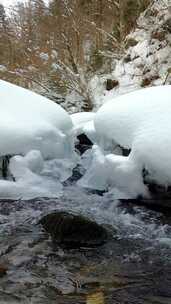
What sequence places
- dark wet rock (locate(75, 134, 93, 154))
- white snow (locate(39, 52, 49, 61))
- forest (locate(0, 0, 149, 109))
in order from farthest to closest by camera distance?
white snow (locate(39, 52, 49, 61))
forest (locate(0, 0, 149, 109))
dark wet rock (locate(75, 134, 93, 154))

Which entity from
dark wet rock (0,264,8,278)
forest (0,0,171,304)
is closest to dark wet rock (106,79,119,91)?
forest (0,0,171,304)

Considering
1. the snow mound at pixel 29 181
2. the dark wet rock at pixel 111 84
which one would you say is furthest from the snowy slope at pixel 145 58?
the snow mound at pixel 29 181

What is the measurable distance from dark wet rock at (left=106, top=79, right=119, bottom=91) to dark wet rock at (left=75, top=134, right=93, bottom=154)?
577 centimetres

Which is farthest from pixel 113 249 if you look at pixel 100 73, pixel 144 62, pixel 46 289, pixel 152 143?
pixel 100 73

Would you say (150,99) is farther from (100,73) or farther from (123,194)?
(100,73)

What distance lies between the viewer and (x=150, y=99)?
227 inches

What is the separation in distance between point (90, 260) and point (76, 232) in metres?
0.44

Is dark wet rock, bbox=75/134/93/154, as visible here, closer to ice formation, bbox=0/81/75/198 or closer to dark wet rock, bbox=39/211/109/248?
ice formation, bbox=0/81/75/198

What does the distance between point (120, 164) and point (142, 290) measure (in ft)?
7.62

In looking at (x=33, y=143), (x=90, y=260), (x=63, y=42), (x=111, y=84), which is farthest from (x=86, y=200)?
(x=63, y=42)

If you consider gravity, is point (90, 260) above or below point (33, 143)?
below

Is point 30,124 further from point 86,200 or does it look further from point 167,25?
point 167,25

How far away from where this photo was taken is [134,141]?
16.7 feet

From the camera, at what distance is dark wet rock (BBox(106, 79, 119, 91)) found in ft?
43.7
